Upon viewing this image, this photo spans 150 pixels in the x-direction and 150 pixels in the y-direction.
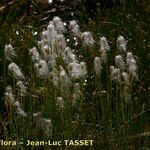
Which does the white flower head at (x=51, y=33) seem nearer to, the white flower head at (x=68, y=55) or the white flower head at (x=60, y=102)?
the white flower head at (x=68, y=55)

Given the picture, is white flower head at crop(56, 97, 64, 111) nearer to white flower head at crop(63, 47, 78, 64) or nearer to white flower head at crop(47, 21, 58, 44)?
white flower head at crop(63, 47, 78, 64)

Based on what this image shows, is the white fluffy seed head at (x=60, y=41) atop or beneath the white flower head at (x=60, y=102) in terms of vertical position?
atop

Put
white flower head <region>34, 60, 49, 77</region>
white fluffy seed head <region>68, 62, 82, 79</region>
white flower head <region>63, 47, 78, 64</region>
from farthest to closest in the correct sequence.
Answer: white flower head <region>63, 47, 78, 64</region>
white flower head <region>34, 60, 49, 77</region>
white fluffy seed head <region>68, 62, 82, 79</region>

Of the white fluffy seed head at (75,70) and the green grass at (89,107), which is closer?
the white fluffy seed head at (75,70)

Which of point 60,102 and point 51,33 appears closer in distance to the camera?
point 60,102

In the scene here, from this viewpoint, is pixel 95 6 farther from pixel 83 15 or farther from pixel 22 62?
pixel 22 62

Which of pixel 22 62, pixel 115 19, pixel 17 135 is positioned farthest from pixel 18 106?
pixel 115 19

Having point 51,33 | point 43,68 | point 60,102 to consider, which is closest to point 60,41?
point 51,33

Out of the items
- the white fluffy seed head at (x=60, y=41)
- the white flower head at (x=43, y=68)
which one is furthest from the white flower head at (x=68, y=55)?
the white flower head at (x=43, y=68)

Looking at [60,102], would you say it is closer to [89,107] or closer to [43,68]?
[43,68]

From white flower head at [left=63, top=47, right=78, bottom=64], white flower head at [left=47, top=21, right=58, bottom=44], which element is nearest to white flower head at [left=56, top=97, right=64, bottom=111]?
white flower head at [left=63, top=47, right=78, bottom=64]

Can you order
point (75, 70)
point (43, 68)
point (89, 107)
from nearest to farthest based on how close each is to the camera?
point (75, 70)
point (43, 68)
point (89, 107)

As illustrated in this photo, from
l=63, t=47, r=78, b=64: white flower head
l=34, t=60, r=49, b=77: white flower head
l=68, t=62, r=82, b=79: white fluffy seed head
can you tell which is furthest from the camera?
l=63, t=47, r=78, b=64: white flower head

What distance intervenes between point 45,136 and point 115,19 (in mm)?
3184
